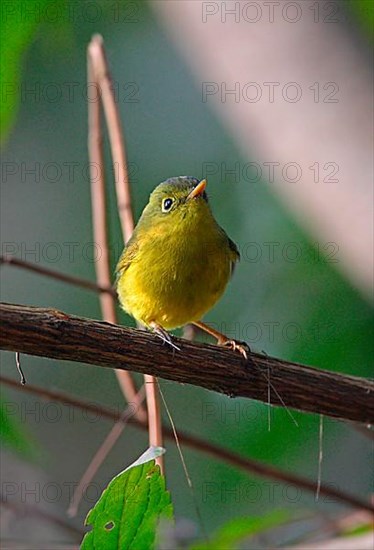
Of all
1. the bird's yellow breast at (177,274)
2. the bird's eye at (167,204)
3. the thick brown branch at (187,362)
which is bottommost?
the thick brown branch at (187,362)

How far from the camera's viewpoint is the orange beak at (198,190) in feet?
9.32

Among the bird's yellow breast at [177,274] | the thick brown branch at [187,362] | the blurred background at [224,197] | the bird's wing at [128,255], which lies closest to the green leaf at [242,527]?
the blurred background at [224,197]

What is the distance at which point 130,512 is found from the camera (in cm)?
→ 144

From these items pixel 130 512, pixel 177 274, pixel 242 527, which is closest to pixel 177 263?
pixel 177 274

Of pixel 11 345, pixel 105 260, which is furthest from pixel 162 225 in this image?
pixel 11 345

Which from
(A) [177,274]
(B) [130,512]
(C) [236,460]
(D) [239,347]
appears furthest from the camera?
(A) [177,274]

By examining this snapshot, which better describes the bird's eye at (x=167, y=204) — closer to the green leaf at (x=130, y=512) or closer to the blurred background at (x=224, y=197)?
the blurred background at (x=224, y=197)

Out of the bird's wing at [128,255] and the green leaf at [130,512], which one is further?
the bird's wing at [128,255]

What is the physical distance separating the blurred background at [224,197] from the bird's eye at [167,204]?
426 mm

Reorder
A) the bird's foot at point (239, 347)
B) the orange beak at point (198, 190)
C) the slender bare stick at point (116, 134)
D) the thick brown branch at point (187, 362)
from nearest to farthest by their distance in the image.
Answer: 1. the thick brown branch at point (187, 362)
2. the bird's foot at point (239, 347)
3. the slender bare stick at point (116, 134)
4. the orange beak at point (198, 190)

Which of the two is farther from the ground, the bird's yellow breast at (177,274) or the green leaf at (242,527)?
the bird's yellow breast at (177,274)

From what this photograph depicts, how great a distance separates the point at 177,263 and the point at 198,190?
0.98 ft

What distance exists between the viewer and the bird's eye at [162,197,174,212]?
2920 mm

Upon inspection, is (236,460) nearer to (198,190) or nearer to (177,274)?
(177,274)
